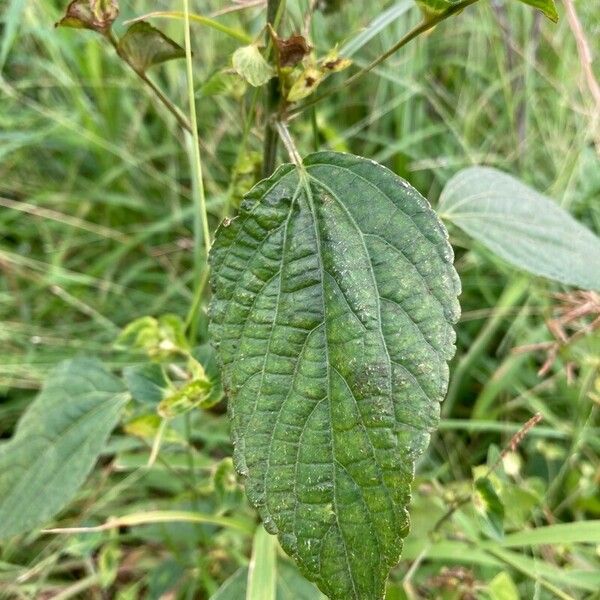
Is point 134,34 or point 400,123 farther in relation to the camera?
point 400,123

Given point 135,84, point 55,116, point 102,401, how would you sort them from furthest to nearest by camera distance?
point 135,84
point 55,116
point 102,401

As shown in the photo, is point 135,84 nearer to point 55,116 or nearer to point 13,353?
point 55,116

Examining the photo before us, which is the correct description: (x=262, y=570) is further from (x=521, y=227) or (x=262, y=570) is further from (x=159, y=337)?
(x=521, y=227)

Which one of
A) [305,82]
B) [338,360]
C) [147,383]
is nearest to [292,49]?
[305,82]

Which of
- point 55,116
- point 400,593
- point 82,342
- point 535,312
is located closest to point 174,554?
point 400,593

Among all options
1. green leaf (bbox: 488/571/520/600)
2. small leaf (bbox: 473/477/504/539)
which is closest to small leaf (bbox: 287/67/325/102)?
small leaf (bbox: 473/477/504/539)

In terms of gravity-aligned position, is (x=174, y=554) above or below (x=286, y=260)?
below

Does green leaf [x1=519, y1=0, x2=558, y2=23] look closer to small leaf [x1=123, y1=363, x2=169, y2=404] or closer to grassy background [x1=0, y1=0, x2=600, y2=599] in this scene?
grassy background [x1=0, y1=0, x2=600, y2=599]

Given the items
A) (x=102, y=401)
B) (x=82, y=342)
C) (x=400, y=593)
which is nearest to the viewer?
(x=400, y=593)
